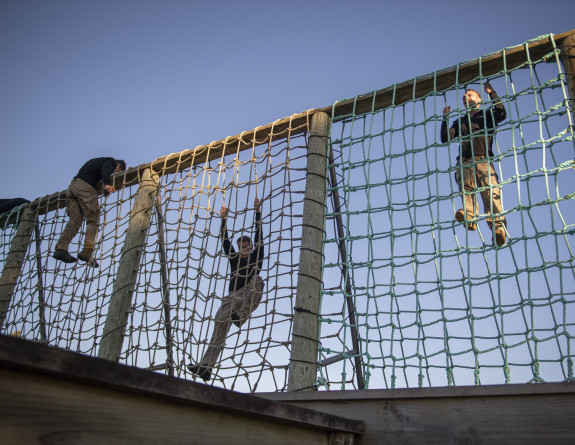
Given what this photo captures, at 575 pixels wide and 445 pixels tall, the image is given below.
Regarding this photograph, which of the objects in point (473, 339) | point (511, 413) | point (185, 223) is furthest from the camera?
point (185, 223)

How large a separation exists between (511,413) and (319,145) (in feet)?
6.80

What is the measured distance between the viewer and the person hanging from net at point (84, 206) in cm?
513

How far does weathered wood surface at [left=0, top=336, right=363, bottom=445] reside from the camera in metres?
0.96

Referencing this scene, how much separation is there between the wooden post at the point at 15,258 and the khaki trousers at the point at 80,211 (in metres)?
0.39

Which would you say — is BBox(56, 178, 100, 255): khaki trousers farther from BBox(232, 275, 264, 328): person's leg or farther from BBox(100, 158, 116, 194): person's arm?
BBox(232, 275, 264, 328): person's leg

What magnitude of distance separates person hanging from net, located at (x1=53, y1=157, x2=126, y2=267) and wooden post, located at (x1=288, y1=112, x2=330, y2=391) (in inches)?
93.3

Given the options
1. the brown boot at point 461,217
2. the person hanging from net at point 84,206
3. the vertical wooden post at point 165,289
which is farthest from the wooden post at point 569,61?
the person hanging from net at point 84,206

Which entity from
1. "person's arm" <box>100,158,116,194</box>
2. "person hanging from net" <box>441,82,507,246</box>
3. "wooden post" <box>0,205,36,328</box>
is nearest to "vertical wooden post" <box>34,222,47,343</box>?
"wooden post" <box>0,205,36,328</box>

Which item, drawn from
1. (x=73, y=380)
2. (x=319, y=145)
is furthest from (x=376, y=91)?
(x=73, y=380)

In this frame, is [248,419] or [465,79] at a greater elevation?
[465,79]

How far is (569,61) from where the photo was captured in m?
2.84

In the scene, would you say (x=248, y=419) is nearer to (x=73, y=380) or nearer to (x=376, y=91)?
(x=73, y=380)

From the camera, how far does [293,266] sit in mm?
3240

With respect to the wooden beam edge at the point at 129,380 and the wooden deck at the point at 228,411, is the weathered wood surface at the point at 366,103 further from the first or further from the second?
the wooden beam edge at the point at 129,380
